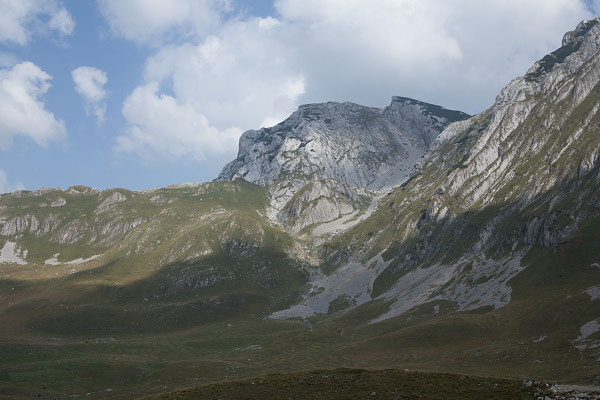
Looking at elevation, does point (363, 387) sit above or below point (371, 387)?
above

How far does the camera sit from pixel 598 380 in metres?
76.9

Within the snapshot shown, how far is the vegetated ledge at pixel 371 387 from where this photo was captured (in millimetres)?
56191

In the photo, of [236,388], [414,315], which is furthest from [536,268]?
[236,388]

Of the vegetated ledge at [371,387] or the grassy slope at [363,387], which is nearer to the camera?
the vegetated ledge at [371,387]

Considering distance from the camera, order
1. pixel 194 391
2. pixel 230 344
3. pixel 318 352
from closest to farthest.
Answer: pixel 194 391, pixel 318 352, pixel 230 344

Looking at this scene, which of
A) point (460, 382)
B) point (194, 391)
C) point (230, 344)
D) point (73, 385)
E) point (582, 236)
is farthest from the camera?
point (230, 344)

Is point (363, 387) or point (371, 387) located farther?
point (363, 387)

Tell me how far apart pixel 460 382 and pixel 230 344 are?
142794 mm

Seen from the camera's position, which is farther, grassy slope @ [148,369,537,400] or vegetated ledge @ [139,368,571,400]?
grassy slope @ [148,369,537,400]

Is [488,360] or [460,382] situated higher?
[460,382]

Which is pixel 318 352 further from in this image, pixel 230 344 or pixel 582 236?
pixel 582 236

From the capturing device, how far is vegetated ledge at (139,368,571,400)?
184ft

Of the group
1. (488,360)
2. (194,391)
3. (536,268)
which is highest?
(194,391)

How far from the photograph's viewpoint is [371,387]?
64.8 m
